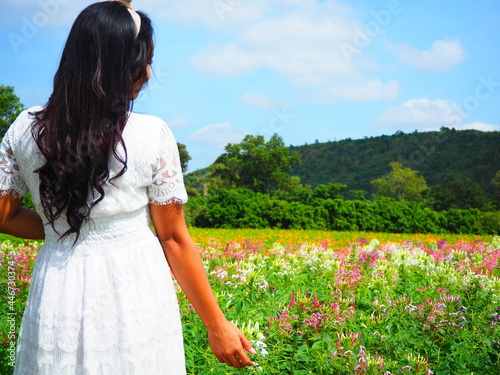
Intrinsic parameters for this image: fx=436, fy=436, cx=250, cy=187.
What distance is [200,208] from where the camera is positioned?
19625 millimetres

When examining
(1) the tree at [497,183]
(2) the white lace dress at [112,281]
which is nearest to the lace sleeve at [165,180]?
(2) the white lace dress at [112,281]

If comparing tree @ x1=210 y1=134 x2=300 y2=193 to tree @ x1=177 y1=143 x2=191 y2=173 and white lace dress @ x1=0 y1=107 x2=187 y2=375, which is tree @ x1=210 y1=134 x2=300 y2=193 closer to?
tree @ x1=177 y1=143 x2=191 y2=173

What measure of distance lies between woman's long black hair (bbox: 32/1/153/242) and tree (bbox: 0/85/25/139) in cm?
2308

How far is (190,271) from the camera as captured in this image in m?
1.31

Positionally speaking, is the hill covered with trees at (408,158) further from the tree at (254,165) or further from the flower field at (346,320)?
the flower field at (346,320)

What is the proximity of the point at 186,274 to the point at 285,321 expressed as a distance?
170 cm

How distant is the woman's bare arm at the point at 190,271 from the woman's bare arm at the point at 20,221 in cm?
43

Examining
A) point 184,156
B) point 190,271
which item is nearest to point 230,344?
point 190,271

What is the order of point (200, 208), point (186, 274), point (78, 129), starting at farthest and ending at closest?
1. point (200, 208)
2. point (186, 274)
3. point (78, 129)

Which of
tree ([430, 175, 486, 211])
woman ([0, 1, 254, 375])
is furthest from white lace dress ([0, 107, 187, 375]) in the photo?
tree ([430, 175, 486, 211])

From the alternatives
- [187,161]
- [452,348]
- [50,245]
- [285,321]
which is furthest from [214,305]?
[187,161]

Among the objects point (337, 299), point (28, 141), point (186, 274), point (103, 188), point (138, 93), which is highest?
point (138, 93)

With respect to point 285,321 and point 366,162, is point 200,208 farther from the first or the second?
point 366,162

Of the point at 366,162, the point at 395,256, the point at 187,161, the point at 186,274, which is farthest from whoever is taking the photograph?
the point at 366,162
